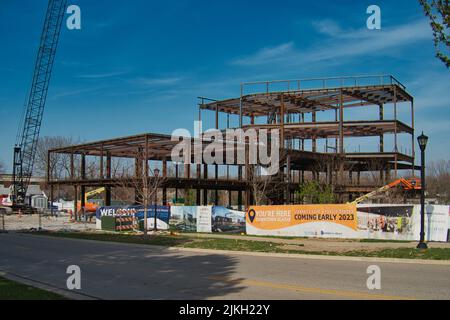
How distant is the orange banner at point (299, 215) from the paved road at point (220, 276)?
877 cm

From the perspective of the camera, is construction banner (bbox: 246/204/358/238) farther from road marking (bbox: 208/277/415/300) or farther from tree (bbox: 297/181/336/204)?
road marking (bbox: 208/277/415/300)

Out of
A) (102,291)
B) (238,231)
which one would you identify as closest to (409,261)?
(102,291)

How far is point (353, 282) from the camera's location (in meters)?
12.5

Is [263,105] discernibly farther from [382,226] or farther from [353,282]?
[353,282]

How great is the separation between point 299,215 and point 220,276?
15.8 meters

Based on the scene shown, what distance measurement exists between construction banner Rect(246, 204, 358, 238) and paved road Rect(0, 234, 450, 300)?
8735mm

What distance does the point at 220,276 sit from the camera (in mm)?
13898

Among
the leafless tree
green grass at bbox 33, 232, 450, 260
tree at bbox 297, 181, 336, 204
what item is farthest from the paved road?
the leafless tree

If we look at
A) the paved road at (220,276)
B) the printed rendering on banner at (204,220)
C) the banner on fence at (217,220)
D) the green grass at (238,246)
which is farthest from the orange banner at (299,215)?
the paved road at (220,276)

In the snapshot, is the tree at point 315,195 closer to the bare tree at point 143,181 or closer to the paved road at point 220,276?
the bare tree at point 143,181

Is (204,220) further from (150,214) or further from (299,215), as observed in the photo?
(299,215)
